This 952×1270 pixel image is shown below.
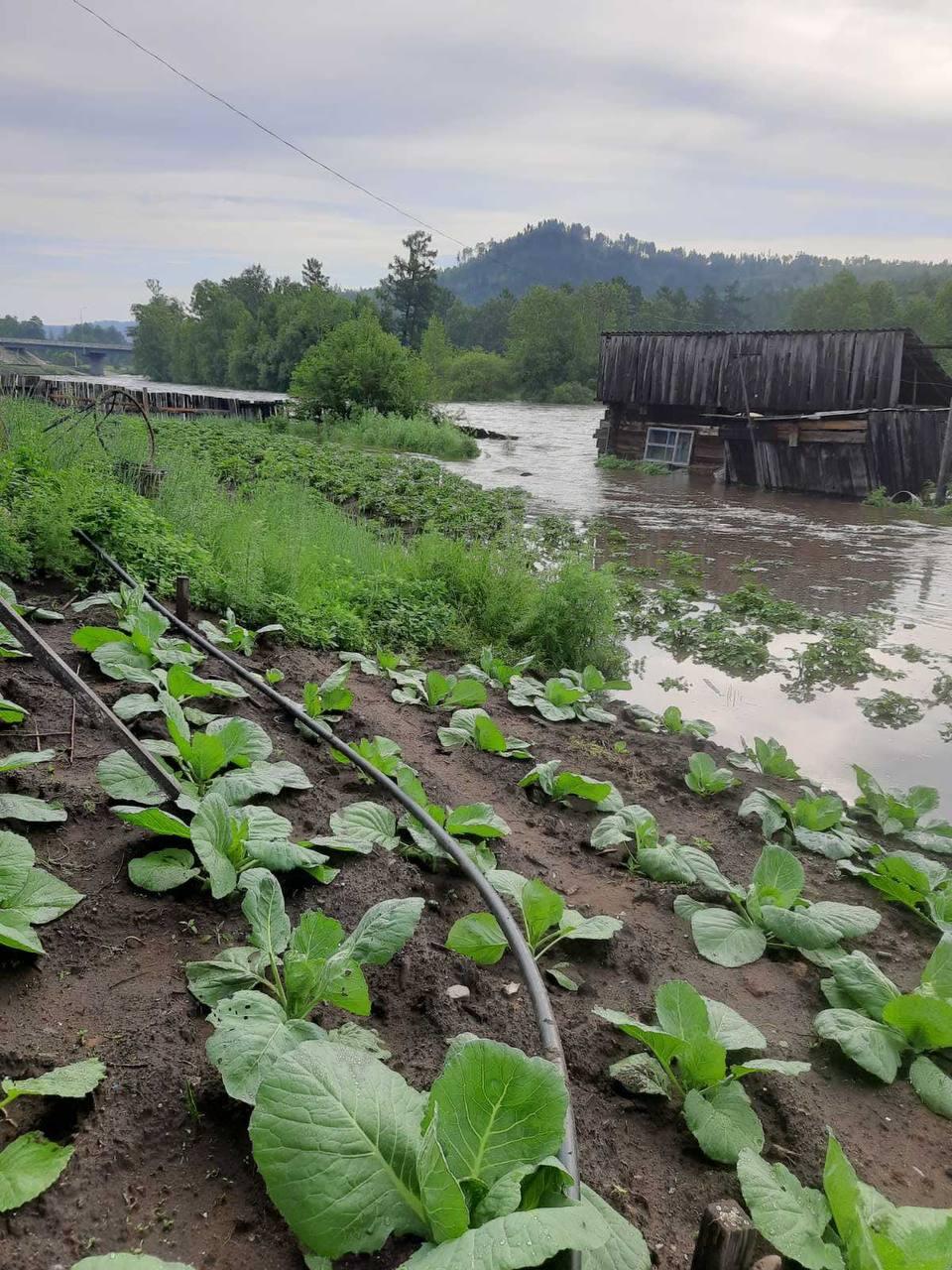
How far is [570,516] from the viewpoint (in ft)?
54.4

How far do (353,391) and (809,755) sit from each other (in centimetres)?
2871

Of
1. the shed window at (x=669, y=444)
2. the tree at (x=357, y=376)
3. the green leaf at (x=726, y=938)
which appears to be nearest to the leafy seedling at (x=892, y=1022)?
the green leaf at (x=726, y=938)

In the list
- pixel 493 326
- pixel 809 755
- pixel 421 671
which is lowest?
pixel 809 755

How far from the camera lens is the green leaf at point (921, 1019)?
262 centimetres

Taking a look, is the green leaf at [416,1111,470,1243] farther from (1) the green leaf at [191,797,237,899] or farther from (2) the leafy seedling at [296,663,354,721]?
(2) the leafy seedling at [296,663,354,721]

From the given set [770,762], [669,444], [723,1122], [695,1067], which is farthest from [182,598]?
[669,444]

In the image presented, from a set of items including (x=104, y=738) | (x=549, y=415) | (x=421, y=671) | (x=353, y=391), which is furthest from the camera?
(x=549, y=415)

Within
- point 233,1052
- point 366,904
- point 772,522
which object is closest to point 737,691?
point 366,904

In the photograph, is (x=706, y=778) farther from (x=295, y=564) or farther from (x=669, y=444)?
(x=669, y=444)

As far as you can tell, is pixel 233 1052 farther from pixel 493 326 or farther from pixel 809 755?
pixel 493 326

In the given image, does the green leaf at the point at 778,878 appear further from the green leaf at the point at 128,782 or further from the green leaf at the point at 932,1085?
the green leaf at the point at 128,782

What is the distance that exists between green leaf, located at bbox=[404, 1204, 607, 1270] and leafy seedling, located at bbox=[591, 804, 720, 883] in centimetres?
217

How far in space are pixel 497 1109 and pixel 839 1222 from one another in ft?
2.67

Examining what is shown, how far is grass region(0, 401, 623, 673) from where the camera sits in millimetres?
6234
